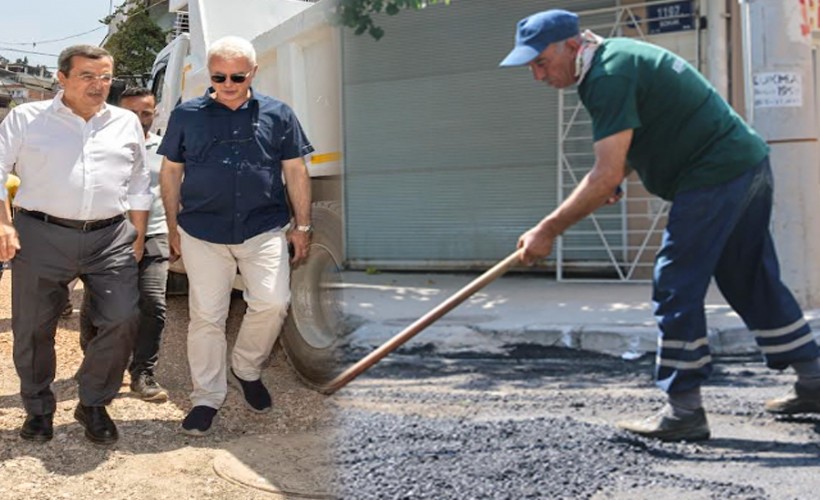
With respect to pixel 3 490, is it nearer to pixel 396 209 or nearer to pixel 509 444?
pixel 509 444

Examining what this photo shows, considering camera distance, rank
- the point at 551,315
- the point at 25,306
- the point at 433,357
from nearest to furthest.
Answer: the point at 25,306 < the point at 433,357 < the point at 551,315

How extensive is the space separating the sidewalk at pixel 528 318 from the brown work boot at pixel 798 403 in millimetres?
1705

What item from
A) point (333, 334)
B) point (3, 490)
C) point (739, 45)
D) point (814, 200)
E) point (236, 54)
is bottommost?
point (3, 490)

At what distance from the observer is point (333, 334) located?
15.9 feet

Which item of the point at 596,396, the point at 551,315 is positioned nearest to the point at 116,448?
the point at 596,396

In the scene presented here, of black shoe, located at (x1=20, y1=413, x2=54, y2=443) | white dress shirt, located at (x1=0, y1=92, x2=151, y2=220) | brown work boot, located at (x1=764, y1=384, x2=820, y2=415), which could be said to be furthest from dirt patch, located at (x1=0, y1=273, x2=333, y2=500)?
brown work boot, located at (x1=764, y1=384, x2=820, y2=415)

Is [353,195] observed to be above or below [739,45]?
below

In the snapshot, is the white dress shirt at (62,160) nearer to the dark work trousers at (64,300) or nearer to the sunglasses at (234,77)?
the dark work trousers at (64,300)

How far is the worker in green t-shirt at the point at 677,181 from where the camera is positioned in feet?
11.7

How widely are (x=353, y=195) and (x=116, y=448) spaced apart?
20.6 feet

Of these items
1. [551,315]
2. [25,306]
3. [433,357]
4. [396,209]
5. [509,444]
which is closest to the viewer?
[509,444]

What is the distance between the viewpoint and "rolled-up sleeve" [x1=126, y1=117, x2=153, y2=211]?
419 centimetres

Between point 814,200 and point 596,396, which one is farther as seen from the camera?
point 814,200

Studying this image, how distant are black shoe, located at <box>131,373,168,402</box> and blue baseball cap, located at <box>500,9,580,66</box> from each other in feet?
7.58
